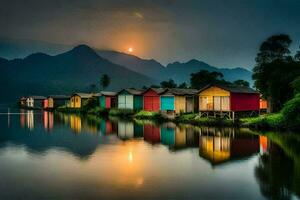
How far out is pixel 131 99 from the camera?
2532 inches

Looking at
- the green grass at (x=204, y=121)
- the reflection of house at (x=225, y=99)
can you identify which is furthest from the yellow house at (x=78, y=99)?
the reflection of house at (x=225, y=99)

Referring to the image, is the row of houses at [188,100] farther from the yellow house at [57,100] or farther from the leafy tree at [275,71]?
the yellow house at [57,100]

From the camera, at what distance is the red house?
58.3 meters

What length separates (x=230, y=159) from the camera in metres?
21.5

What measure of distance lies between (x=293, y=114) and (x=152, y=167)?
20.9 meters

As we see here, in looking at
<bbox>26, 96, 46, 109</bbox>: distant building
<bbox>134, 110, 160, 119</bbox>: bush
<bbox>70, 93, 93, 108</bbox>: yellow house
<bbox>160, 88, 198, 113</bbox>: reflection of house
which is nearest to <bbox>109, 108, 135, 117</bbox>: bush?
<bbox>134, 110, 160, 119</bbox>: bush

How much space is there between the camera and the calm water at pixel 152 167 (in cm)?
1427

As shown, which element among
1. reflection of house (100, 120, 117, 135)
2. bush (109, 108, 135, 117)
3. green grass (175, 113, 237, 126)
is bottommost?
reflection of house (100, 120, 117, 135)

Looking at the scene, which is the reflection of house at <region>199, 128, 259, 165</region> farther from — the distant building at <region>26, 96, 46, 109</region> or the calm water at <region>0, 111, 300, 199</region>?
the distant building at <region>26, 96, 46, 109</region>

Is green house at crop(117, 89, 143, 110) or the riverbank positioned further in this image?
green house at crop(117, 89, 143, 110)

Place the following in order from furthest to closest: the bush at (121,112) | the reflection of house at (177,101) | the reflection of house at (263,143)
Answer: the bush at (121,112), the reflection of house at (177,101), the reflection of house at (263,143)

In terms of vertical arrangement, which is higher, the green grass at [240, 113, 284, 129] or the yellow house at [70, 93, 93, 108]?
the yellow house at [70, 93, 93, 108]

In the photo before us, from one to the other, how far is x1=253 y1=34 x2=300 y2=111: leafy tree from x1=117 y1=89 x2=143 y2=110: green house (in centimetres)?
2344

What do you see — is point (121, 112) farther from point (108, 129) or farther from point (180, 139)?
point (180, 139)
